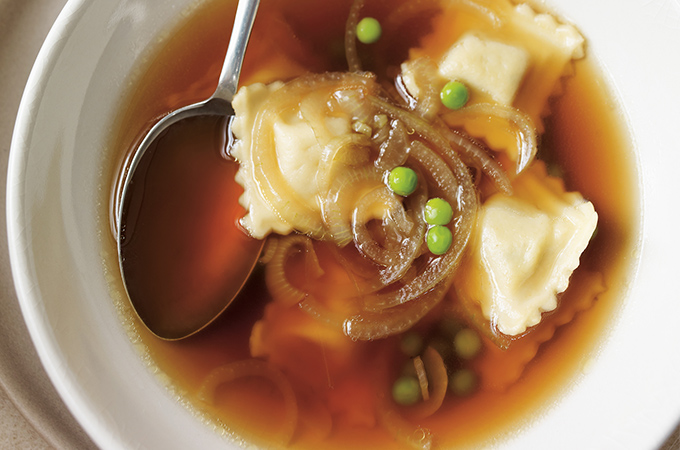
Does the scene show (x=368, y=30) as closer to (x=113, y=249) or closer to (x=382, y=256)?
(x=382, y=256)

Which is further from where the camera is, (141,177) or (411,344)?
(411,344)

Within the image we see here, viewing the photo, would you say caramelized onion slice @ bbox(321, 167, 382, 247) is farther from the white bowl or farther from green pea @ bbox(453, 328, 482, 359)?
the white bowl

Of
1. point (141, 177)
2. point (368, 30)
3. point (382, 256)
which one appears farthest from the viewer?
point (368, 30)

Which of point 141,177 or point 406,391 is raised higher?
point 141,177

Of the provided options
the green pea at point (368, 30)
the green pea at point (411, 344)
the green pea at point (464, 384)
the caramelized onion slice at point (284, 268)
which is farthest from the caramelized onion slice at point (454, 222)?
the green pea at point (368, 30)

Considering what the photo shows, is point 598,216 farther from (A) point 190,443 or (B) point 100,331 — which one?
(B) point 100,331

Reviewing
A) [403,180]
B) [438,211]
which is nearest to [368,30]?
[403,180]
